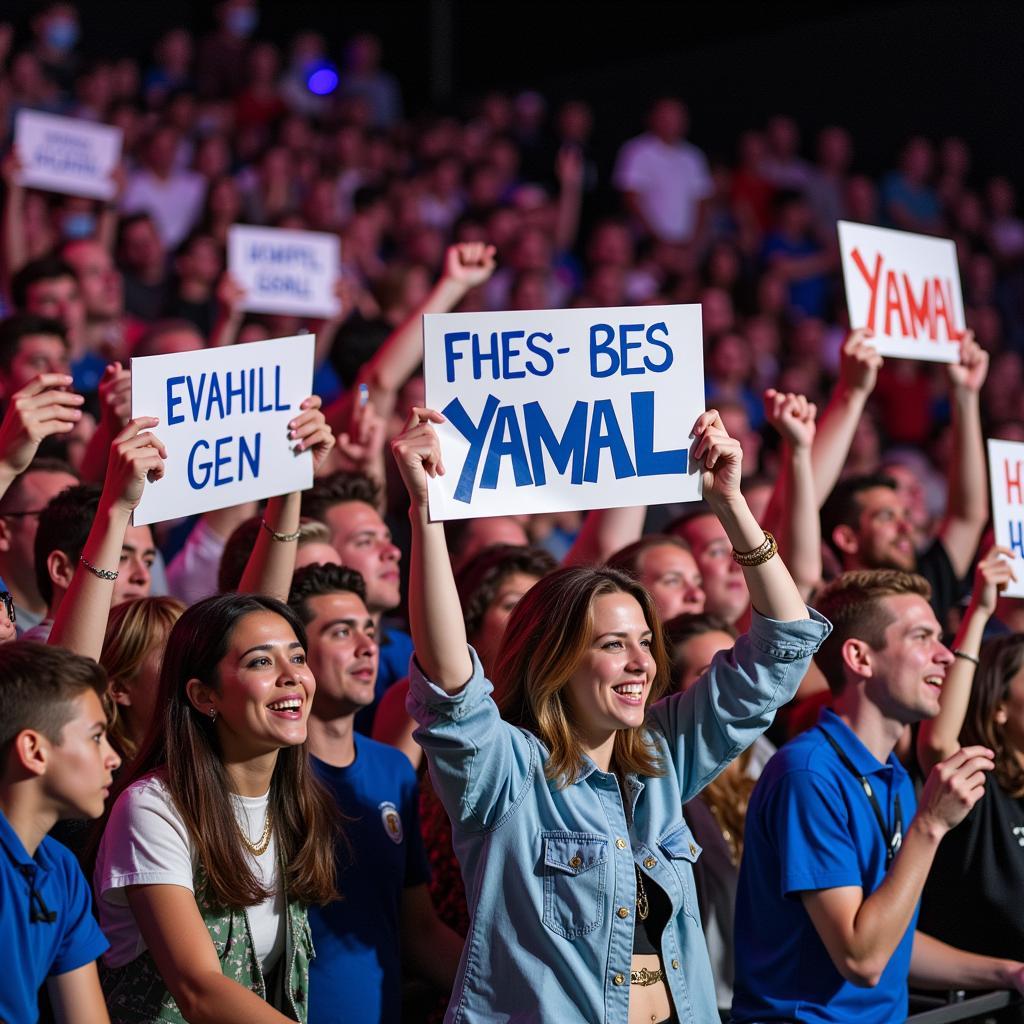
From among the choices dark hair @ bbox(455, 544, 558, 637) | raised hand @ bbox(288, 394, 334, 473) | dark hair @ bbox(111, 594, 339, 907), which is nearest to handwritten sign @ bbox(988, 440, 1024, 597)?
dark hair @ bbox(455, 544, 558, 637)

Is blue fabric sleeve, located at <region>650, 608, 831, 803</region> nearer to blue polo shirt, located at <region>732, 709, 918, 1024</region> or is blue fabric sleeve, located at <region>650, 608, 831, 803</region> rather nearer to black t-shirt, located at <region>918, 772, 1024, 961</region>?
blue polo shirt, located at <region>732, 709, 918, 1024</region>

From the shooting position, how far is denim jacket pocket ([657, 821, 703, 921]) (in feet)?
10.8

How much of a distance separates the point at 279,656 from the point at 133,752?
543 millimetres

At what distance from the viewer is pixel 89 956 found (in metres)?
2.89

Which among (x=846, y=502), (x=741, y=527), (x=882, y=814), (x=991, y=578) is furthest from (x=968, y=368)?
(x=741, y=527)

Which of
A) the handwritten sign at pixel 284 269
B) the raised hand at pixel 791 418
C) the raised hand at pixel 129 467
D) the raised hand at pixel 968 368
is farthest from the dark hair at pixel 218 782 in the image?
the handwritten sign at pixel 284 269

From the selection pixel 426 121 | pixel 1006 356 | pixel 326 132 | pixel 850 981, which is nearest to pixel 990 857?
pixel 850 981

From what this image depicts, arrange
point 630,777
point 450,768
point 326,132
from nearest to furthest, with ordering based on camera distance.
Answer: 1. point 450,768
2. point 630,777
3. point 326,132

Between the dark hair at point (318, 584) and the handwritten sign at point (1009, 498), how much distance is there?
1783 mm

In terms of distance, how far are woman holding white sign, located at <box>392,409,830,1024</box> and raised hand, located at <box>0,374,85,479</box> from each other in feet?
2.65

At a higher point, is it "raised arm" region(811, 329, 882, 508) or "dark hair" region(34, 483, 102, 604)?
"raised arm" region(811, 329, 882, 508)

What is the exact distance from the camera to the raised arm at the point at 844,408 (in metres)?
4.87

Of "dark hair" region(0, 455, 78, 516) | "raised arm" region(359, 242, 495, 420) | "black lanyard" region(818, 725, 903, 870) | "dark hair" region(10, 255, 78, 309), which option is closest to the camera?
"black lanyard" region(818, 725, 903, 870)

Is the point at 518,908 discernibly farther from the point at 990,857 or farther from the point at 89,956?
the point at 990,857
